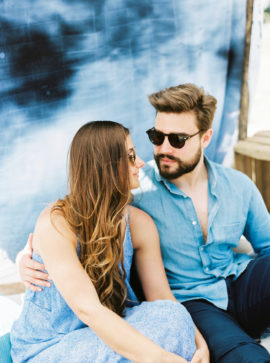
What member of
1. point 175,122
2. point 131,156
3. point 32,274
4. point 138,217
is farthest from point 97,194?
point 175,122

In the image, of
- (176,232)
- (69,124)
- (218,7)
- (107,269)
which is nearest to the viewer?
(107,269)

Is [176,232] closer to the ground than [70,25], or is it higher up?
closer to the ground

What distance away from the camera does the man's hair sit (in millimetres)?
2086

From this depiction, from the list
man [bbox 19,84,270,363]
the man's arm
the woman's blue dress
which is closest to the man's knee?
the woman's blue dress

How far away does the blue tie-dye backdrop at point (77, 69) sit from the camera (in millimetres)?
2352

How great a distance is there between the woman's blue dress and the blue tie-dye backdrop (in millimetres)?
912

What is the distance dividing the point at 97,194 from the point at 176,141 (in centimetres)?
62

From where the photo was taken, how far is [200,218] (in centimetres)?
210

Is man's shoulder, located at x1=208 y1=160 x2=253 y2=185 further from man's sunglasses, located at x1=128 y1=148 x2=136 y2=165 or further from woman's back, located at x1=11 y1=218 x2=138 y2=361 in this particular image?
woman's back, located at x1=11 y1=218 x2=138 y2=361

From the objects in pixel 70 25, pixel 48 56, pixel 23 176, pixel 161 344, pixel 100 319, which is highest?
pixel 70 25

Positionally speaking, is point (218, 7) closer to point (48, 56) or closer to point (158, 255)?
point (48, 56)

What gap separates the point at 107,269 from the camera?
163cm

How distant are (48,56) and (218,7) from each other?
4.18ft

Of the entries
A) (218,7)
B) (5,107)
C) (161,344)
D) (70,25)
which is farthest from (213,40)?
(161,344)
